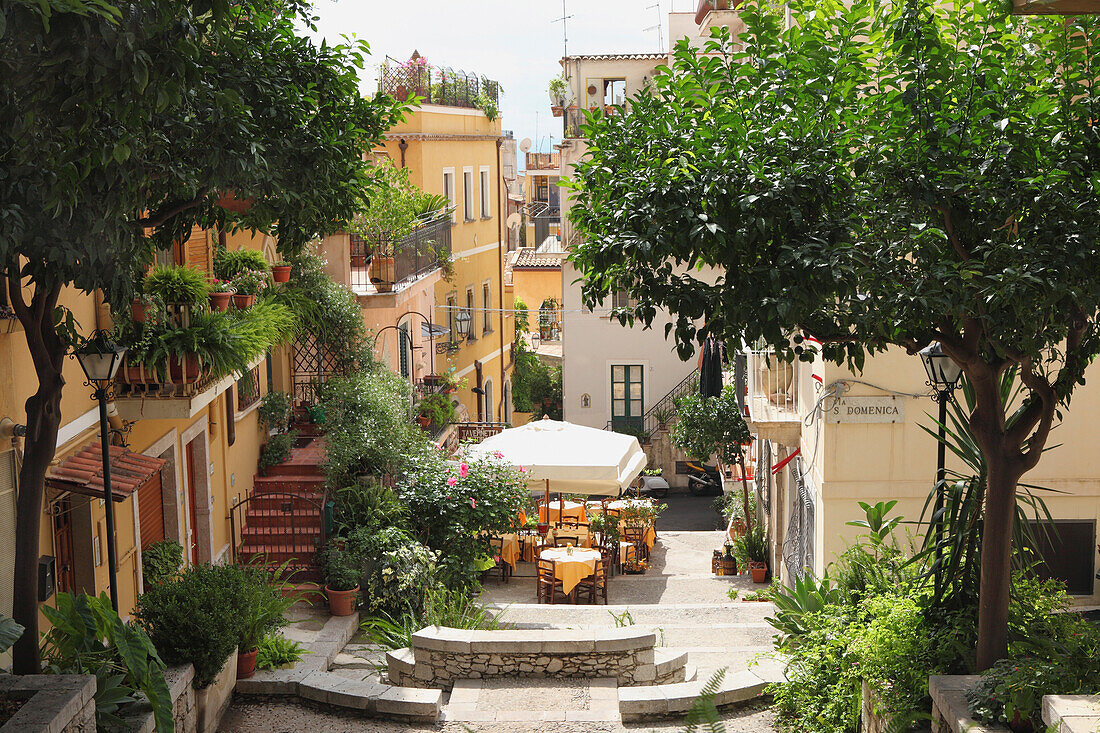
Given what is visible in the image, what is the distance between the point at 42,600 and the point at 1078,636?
7.18m

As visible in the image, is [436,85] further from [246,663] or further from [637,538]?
[246,663]

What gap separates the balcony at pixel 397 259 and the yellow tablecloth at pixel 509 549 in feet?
17.0

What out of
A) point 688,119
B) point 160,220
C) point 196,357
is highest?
point 688,119

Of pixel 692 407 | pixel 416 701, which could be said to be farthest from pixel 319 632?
pixel 692 407

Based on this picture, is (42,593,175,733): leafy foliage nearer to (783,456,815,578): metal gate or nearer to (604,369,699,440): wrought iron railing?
(783,456,815,578): metal gate

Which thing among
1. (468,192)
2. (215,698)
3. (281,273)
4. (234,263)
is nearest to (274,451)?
(281,273)

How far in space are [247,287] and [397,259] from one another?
5.33 m

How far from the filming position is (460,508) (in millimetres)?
12352

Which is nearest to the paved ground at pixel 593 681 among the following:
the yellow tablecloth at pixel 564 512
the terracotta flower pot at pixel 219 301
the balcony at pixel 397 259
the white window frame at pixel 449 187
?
the yellow tablecloth at pixel 564 512

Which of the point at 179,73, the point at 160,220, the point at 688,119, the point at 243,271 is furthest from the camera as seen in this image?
the point at 243,271

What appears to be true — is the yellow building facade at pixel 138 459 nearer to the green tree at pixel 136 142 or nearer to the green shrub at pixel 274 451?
the green shrub at pixel 274 451

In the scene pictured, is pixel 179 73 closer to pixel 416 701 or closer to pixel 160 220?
pixel 160 220

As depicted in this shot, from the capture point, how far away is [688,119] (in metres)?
6.24

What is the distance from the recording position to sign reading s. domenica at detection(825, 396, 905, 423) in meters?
10.5
